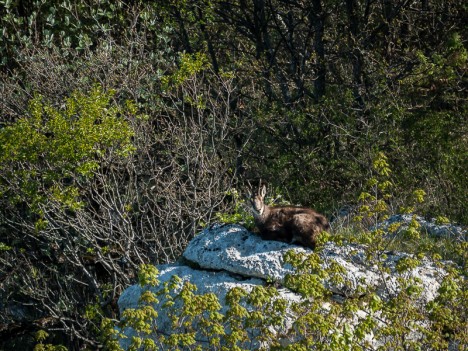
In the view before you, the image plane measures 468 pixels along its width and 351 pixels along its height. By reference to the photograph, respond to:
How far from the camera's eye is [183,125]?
17.4 m

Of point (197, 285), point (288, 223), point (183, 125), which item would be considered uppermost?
point (288, 223)

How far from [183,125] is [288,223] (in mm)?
7023

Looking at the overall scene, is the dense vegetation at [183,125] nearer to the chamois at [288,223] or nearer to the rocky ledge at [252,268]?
the rocky ledge at [252,268]

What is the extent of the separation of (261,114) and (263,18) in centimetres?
241

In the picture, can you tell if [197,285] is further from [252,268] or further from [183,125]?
[183,125]

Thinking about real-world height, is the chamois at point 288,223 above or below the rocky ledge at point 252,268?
above

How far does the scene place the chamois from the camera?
10.6 m

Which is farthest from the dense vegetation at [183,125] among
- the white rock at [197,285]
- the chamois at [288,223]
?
the chamois at [288,223]

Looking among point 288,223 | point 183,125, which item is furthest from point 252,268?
point 183,125

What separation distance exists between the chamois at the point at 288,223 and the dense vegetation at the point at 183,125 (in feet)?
11.0

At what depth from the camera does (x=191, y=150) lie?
51.1 feet

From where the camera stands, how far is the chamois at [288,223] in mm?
10633

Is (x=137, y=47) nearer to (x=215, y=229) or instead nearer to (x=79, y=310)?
(x=79, y=310)

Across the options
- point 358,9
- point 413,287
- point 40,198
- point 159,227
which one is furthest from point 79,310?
point 413,287
